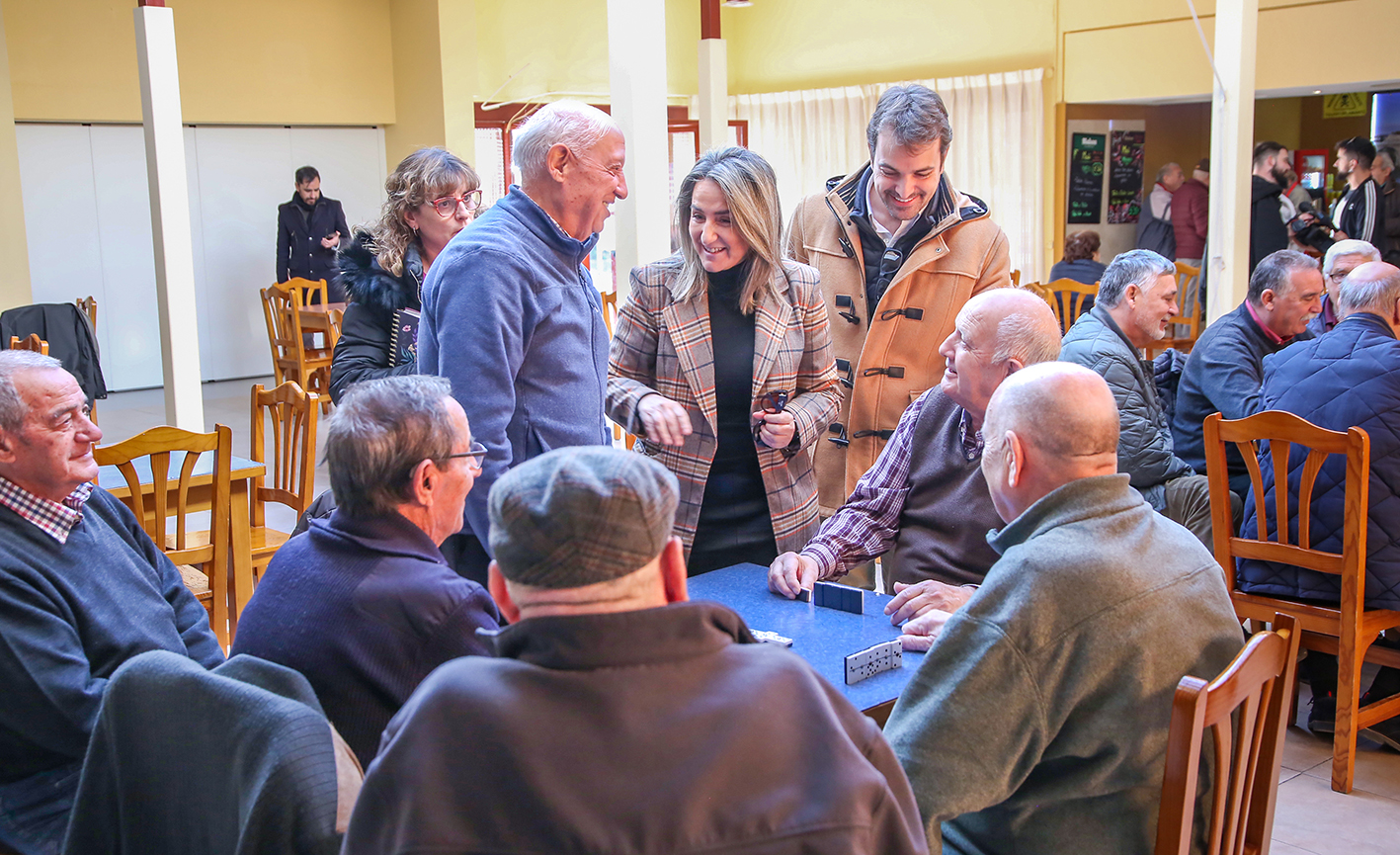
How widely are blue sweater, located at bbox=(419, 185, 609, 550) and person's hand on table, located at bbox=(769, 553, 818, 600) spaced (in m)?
0.46

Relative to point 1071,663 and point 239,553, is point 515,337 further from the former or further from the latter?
point 239,553

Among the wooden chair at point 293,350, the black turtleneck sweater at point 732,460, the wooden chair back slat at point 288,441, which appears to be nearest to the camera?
the black turtleneck sweater at point 732,460

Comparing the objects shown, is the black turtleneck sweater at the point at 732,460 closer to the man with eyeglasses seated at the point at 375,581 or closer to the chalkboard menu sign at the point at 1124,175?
the man with eyeglasses seated at the point at 375,581

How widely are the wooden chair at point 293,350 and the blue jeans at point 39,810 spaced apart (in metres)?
6.29

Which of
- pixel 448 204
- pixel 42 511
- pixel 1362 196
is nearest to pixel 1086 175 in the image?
pixel 1362 196

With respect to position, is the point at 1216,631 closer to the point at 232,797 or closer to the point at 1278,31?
the point at 232,797

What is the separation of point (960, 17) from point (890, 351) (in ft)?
26.6

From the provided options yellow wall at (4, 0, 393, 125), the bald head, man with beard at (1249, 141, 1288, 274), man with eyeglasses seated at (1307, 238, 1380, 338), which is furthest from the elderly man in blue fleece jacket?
yellow wall at (4, 0, 393, 125)

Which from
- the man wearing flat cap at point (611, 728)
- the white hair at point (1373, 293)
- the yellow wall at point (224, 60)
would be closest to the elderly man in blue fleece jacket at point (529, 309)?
the man wearing flat cap at point (611, 728)

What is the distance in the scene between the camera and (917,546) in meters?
2.45

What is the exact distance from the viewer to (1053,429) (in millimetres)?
1559

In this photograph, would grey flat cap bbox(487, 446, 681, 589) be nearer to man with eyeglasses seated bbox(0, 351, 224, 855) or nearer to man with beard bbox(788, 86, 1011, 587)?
man with eyeglasses seated bbox(0, 351, 224, 855)

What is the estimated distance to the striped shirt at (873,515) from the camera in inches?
96.9

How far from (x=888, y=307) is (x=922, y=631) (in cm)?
118
